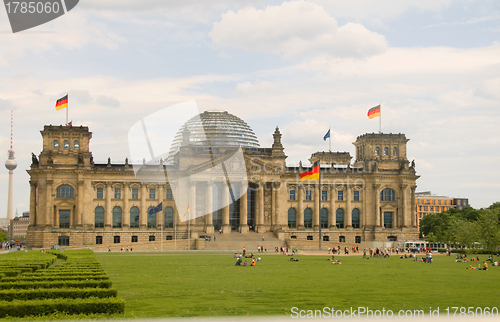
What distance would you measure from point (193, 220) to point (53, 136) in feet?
97.2

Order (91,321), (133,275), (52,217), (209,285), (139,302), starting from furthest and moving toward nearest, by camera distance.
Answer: (52,217), (133,275), (209,285), (139,302), (91,321)

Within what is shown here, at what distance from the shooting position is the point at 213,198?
10956cm

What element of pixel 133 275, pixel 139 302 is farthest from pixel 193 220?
pixel 139 302

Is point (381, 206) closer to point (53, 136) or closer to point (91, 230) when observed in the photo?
point (91, 230)

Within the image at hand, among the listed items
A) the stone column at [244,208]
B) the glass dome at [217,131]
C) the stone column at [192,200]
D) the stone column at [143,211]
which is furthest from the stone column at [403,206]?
the stone column at [143,211]

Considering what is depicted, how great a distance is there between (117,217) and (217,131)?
2981 centimetres

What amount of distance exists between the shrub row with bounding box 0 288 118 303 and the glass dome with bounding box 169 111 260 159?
95654 mm

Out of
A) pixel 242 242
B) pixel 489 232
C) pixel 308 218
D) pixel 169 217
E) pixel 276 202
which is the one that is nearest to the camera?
pixel 489 232

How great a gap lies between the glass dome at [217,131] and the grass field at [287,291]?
7730 cm

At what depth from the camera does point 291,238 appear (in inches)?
4220

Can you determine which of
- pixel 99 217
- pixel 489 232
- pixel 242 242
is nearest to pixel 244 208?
pixel 242 242

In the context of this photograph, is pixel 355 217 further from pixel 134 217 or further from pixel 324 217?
pixel 134 217

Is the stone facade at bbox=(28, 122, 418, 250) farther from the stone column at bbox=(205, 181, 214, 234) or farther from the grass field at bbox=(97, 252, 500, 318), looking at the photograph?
the grass field at bbox=(97, 252, 500, 318)

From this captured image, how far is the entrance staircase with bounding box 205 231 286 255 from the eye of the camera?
308 feet
